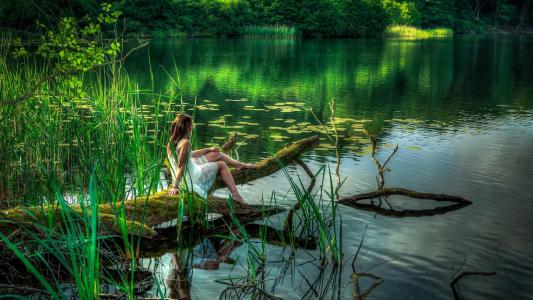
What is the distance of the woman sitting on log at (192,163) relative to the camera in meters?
6.21

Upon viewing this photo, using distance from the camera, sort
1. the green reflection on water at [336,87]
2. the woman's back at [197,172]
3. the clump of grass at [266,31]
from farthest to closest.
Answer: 1. the clump of grass at [266,31]
2. the green reflection on water at [336,87]
3. the woman's back at [197,172]

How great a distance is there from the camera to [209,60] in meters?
28.8

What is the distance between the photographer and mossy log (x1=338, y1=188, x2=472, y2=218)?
7.15 meters

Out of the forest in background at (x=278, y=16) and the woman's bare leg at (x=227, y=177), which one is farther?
the forest in background at (x=278, y=16)

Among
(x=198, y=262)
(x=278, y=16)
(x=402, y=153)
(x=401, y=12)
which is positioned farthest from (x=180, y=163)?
(x=401, y=12)

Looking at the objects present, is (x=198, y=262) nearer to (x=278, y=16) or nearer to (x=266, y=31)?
(x=266, y=31)

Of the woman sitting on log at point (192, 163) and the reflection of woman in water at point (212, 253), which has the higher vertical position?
the woman sitting on log at point (192, 163)

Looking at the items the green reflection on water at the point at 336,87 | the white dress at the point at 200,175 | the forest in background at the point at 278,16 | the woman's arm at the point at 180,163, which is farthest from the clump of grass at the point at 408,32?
the woman's arm at the point at 180,163

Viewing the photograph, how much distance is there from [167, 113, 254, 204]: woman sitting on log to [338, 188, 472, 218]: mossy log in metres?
1.50

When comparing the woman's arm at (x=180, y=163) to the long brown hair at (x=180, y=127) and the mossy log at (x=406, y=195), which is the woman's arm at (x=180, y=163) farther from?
the mossy log at (x=406, y=195)

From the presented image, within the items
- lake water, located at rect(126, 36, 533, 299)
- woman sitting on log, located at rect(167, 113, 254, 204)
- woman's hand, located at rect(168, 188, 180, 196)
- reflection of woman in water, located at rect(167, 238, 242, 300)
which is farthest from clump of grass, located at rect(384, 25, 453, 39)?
reflection of woman in water, located at rect(167, 238, 242, 300)

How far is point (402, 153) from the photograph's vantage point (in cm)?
1050

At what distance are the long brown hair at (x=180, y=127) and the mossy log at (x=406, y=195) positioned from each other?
228 cm

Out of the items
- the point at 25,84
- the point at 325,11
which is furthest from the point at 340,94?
the point at 325,11
